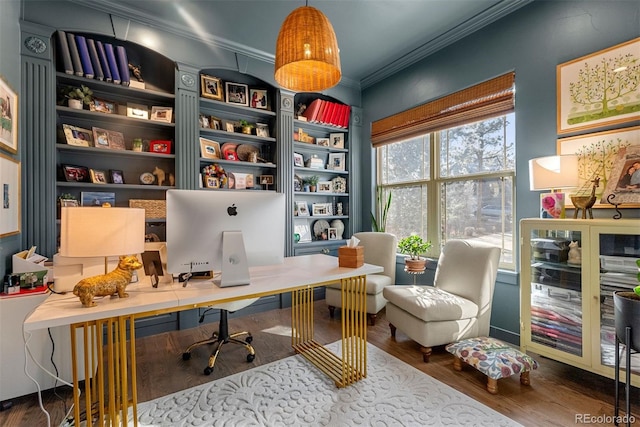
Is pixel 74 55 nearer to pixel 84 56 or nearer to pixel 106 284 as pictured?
pixel 84 56

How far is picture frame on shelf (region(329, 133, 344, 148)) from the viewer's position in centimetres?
414

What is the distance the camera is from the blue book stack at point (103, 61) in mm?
2603

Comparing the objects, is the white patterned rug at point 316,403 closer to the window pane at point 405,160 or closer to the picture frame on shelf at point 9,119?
the picture frame on shelf at point 9,119

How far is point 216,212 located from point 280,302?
7.50 ft

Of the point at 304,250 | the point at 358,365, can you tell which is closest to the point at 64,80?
the point at 304,250

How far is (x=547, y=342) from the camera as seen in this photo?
210 cm

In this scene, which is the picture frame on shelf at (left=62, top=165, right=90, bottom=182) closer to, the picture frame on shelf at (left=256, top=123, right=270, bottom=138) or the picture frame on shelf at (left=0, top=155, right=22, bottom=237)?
the picture frame on shelf at (left=0, top=155, right=22, bottom=237)

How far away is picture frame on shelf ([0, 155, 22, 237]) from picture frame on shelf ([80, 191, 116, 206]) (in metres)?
0.49

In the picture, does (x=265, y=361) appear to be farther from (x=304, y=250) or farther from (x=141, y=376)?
(x=304, y=250)

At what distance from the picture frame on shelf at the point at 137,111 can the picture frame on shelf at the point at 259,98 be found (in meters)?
1.12

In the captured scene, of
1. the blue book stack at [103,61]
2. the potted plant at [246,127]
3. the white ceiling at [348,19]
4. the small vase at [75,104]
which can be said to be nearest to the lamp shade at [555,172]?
the white ceiling at [348,19]

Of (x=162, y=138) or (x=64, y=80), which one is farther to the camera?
(x=162, y=138)

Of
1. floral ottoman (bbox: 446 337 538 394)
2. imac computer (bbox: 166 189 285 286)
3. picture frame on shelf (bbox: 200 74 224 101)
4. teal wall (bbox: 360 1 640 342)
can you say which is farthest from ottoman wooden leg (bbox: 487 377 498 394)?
picture frame on shelf (bbox: 200 74 224 101)

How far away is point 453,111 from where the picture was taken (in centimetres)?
307
